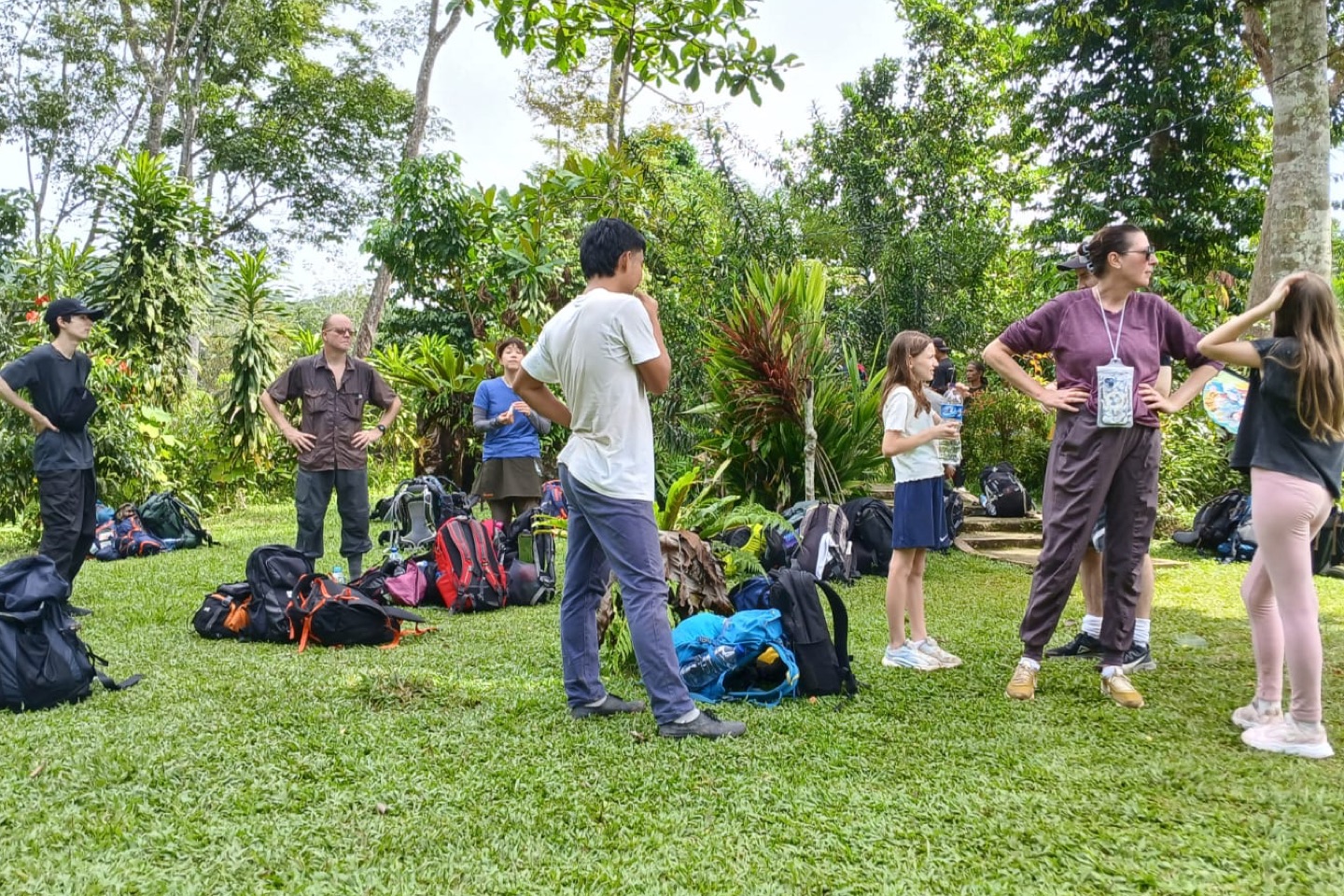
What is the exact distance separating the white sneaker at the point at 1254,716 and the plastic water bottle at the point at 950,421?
1.44 metres

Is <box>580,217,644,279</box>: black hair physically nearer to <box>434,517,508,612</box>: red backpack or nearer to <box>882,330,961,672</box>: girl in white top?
<box>882,330,961,672</box>: girl in white top

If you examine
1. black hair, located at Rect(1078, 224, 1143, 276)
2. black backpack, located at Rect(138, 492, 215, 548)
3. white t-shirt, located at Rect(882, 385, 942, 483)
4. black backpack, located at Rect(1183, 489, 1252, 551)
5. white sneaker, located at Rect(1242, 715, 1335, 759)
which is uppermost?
black hair, located at Rect(1078, 224, 1143, 276)

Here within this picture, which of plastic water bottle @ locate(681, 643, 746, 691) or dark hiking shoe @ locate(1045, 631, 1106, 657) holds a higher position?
plastic water bottle @ locate(681, 643, 746, 691)

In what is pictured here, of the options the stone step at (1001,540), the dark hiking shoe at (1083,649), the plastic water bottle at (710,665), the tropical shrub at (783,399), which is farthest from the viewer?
the stone step at (1001,540)

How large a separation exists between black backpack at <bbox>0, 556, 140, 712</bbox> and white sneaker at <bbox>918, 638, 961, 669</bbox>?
A: 3459mm

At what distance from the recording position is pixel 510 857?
2.28m

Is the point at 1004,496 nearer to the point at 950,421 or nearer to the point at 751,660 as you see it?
the point at 950,421

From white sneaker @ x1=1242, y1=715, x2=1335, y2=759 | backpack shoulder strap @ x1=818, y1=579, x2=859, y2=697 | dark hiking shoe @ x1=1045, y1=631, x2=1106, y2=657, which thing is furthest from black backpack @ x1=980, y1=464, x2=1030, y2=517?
white sneaker @ x1=1242, y1=715, x2=1335, y2=759

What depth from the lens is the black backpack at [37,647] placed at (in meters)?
3.46

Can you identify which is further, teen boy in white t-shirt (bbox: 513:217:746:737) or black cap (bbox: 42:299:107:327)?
black cap (bbox: 42:299:107:327)

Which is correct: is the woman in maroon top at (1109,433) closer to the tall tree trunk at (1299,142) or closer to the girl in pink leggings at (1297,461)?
the girl in pink leggings at (1297,461)

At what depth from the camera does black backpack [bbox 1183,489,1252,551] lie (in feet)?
25.2

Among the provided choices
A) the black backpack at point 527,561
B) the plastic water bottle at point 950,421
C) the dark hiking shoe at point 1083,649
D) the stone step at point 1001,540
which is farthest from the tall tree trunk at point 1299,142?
the black backpack at point 527,561

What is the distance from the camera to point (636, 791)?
270cm
